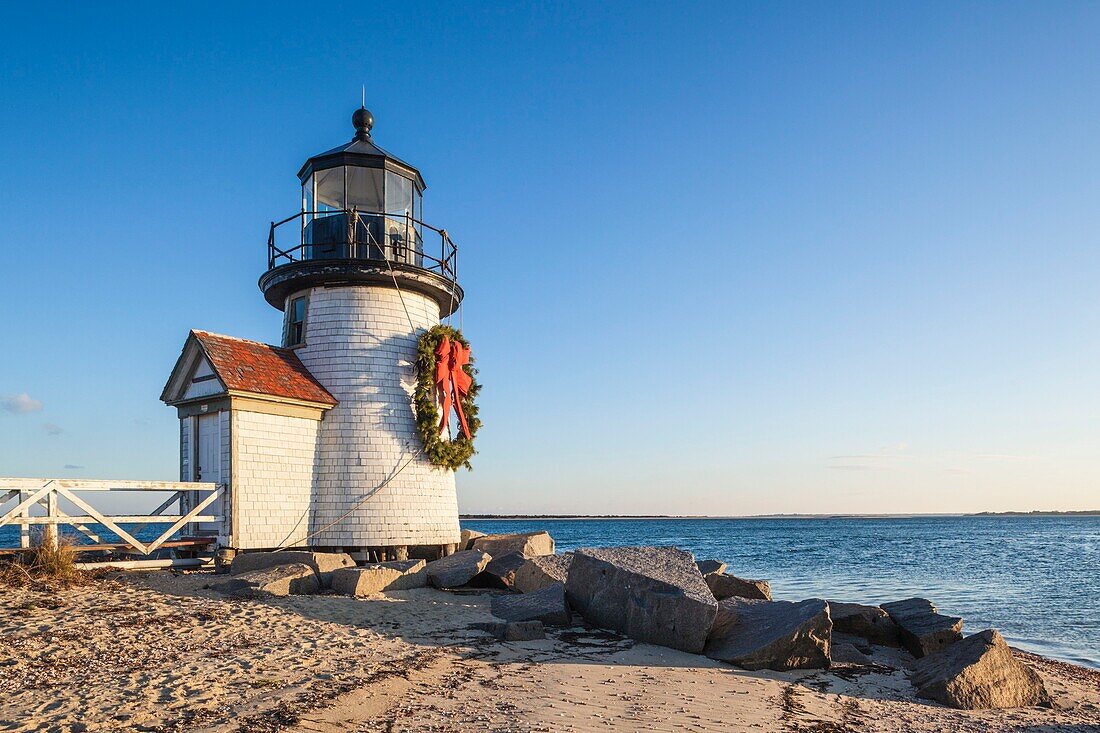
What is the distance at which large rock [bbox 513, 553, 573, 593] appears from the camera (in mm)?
13758

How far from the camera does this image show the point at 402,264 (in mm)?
16688

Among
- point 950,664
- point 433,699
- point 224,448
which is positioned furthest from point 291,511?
point 950,664

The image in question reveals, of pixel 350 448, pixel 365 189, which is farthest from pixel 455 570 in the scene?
pixel 365 189

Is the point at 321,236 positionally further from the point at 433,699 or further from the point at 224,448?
the point at 433,699

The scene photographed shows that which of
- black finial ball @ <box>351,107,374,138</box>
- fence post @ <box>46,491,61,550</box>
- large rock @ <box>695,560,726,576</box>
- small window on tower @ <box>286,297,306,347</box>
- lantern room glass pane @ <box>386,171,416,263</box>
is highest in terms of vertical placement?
black finial ball @ <box>351,107,374,138</box>

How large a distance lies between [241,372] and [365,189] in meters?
5.00

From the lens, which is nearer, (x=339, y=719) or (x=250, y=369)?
(x=339, y=719)

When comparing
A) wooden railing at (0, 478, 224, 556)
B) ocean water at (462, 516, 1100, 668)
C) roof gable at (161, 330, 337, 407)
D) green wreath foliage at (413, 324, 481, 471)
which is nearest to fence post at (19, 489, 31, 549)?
wooden railing at (0, 478, 224, 556)

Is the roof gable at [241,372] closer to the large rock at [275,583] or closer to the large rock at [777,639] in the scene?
the large rock at [275,583]

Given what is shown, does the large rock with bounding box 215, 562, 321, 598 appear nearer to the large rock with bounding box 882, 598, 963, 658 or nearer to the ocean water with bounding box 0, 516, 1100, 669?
the ocean water with bounding box 0, 516, 1100, 669

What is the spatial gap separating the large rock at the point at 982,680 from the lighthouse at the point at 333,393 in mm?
9705

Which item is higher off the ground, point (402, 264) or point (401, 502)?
point (402, 264)

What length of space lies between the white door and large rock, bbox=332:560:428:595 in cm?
333

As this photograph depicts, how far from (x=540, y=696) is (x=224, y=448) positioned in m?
9.13
